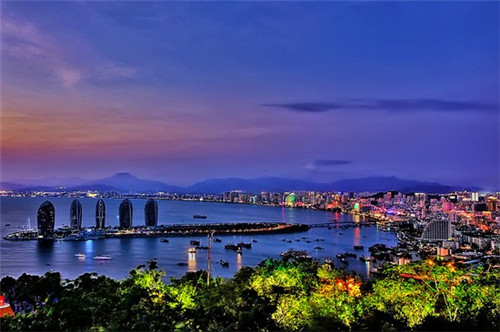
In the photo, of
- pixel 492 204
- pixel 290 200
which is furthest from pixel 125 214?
pixel 290 200

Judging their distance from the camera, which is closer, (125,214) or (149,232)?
(149,232)

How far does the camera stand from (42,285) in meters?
5.54

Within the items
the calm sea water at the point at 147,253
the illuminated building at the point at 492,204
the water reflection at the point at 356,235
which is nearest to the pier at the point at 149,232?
the calm sea water at the point at 147,253

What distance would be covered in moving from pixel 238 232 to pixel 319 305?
17.2 m

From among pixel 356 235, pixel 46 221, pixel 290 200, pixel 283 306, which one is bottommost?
A: pixel 356 235

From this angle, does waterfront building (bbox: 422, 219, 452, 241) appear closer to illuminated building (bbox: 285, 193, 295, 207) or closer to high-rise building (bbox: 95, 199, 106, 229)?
Answer: high-rise building (bbox: 95, 199, 106, 229)

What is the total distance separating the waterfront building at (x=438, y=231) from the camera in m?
19.1

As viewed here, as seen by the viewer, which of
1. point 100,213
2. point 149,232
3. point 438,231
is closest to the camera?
point 149,232

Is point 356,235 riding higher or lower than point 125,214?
lower

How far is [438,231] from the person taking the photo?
19250 millimetres

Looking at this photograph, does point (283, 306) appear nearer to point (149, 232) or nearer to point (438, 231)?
point (149, 232)

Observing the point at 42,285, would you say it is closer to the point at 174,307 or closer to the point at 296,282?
the point at 174,307

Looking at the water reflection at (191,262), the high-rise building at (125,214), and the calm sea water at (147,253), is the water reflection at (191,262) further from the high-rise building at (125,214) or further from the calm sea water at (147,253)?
the high-rise building at (125,214)

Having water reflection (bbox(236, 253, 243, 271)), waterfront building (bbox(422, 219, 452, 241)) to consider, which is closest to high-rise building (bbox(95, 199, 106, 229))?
water reflection (bbox(236, 253, 243, 271))
